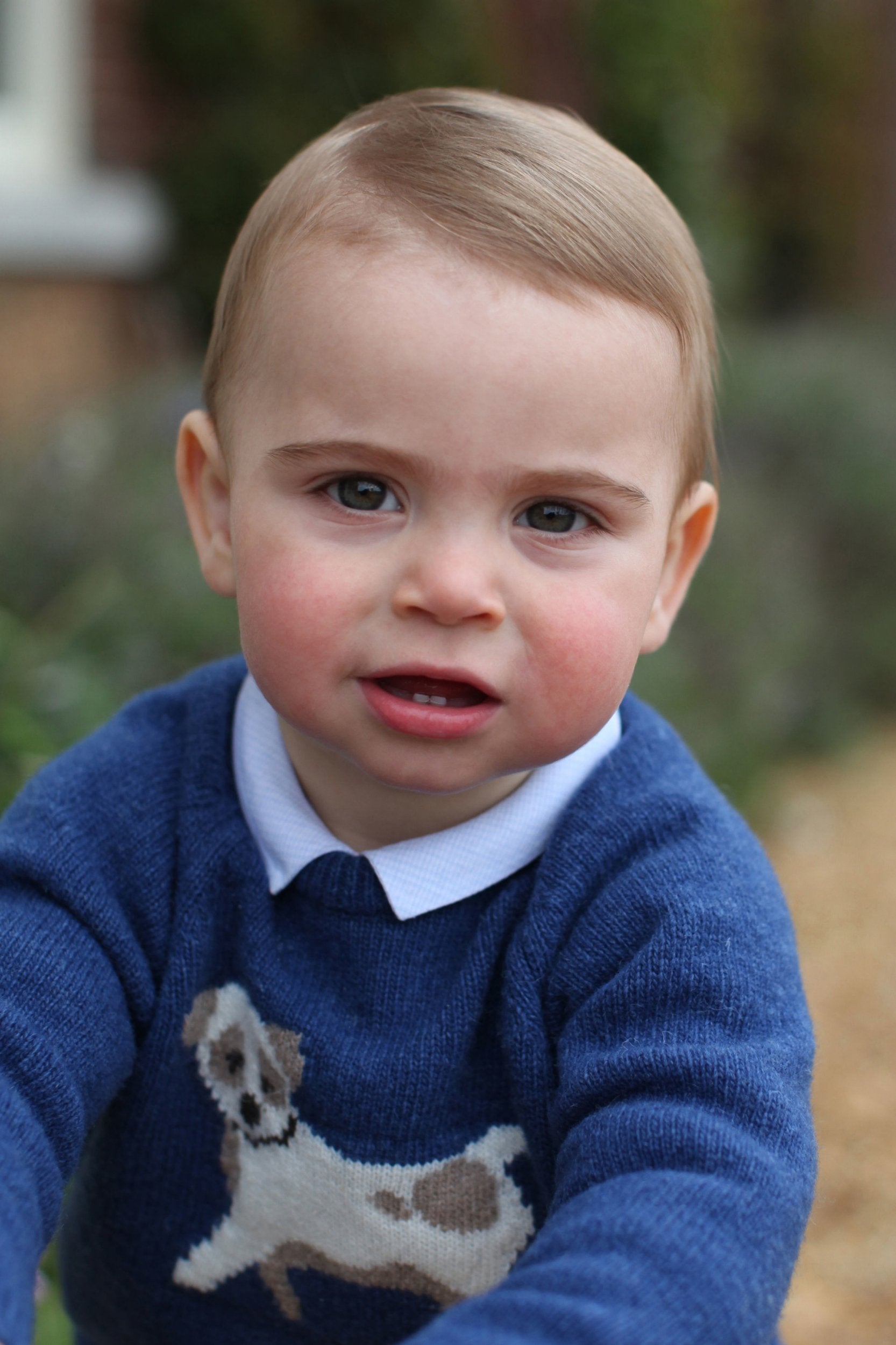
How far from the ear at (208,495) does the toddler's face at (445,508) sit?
0.48ft

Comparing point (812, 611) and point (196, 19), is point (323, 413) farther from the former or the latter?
point (196, 19)

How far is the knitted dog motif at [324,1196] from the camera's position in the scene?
1.48m

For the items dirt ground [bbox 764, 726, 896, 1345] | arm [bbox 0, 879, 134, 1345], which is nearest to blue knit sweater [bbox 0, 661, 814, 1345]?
arm [bbox 0, 879, 134, 1345]

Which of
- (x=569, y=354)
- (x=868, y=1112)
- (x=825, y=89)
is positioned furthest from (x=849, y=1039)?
(x=825, y=89)

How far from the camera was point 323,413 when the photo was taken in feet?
4.36

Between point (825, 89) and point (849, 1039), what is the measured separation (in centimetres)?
1013

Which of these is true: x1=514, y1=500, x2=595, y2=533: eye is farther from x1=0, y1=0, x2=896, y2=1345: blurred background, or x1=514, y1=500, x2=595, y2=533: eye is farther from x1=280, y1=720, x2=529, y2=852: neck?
x1=0, y1=0, x2=896, y2=1345: blurred background

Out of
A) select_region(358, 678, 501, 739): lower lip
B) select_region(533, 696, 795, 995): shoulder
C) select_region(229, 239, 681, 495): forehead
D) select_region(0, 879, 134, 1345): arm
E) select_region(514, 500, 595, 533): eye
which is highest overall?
select_region(229, 239, 681, 495): forehead

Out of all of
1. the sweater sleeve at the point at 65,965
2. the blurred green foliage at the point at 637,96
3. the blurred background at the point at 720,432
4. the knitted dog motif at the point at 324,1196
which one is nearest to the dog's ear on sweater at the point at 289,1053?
the knitted dog motif at the point at 324,1196

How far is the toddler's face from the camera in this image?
1.28 meters

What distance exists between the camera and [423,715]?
1.34 metres

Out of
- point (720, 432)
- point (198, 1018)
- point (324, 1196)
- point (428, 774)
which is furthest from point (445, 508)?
point (720, 432)

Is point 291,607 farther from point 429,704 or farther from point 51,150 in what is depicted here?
point 51,150

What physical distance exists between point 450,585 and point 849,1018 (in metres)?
2.89
